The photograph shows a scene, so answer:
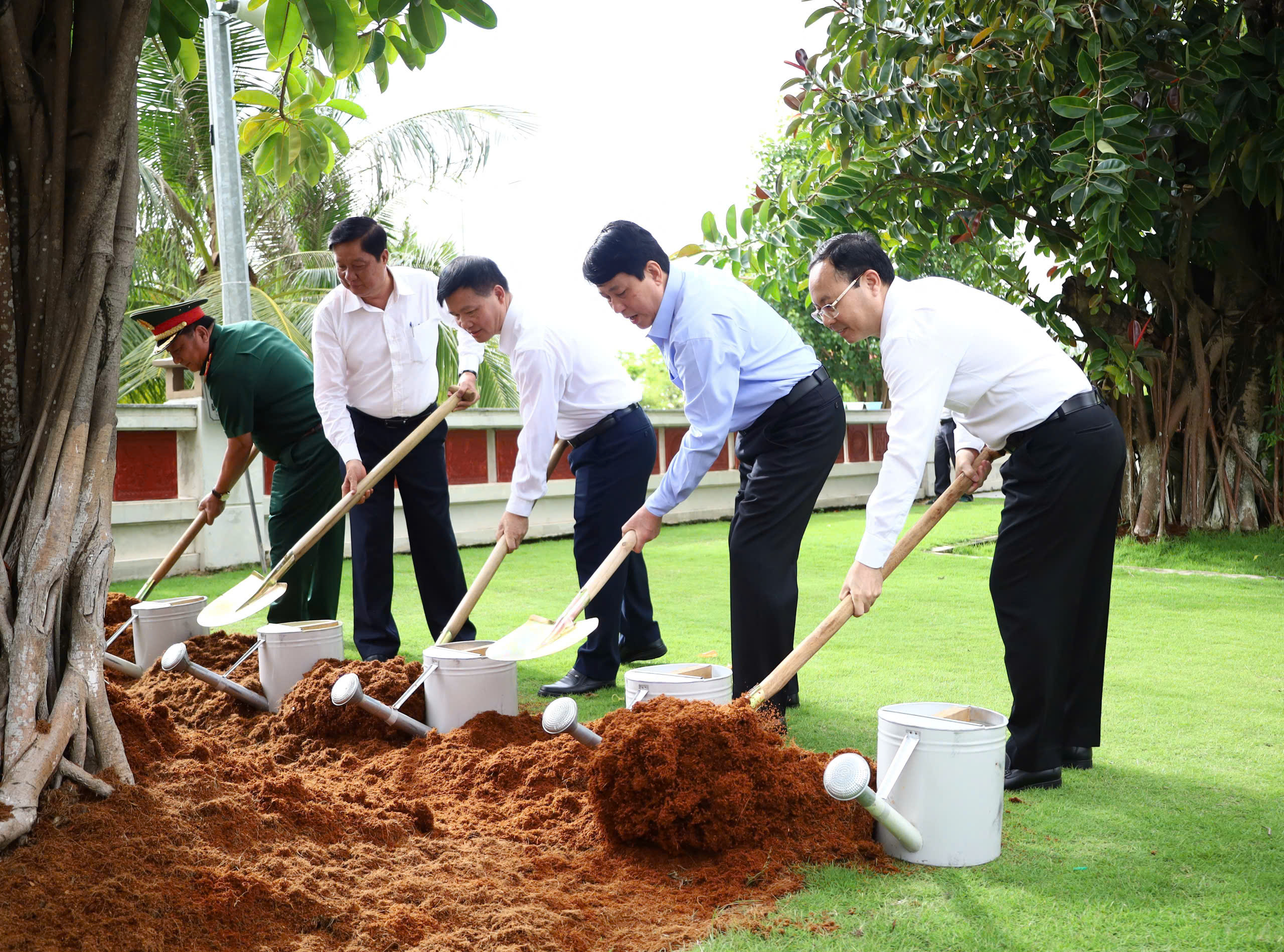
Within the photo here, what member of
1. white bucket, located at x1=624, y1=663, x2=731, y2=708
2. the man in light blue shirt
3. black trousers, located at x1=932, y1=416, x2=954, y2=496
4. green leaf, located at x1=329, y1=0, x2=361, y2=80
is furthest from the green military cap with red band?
black trousers, located at x1=932, y1=416, x2=954, y2=496

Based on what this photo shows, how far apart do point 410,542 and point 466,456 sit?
273 inches

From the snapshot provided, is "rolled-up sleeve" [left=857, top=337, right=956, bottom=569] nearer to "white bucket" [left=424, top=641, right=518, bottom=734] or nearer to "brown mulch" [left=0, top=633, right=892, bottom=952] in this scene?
"brown mulch" [left=0, top=633, right=892, bottom=952]

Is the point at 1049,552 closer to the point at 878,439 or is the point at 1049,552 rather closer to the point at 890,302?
the point at 890,302

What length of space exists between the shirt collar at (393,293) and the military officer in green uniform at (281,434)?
59cm

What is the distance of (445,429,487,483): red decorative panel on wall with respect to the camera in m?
11.5

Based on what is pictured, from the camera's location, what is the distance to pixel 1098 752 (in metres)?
3.33

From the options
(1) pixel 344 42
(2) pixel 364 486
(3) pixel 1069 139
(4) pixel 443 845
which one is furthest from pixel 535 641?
(3) pixel 1069 139

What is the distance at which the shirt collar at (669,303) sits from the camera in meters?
3.48

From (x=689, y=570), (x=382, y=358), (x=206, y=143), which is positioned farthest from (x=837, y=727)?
(x=206, y=143)

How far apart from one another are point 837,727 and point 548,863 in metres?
1.47

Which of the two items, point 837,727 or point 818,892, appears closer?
point 818,892

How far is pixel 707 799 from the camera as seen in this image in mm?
2477

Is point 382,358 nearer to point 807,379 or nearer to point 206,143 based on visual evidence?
point 807,379

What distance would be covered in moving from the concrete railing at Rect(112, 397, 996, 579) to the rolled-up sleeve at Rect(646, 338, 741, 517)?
2.45 meters
